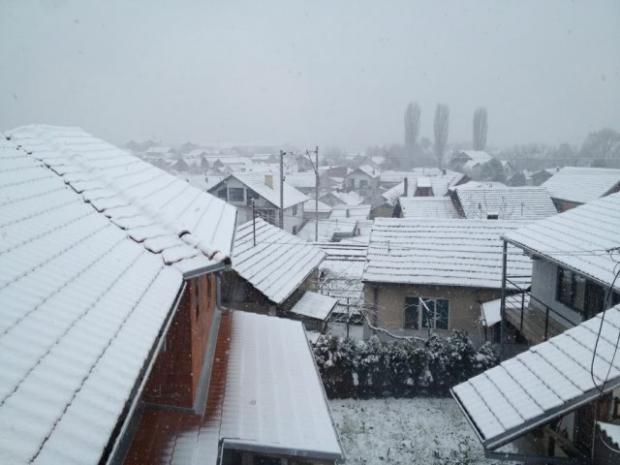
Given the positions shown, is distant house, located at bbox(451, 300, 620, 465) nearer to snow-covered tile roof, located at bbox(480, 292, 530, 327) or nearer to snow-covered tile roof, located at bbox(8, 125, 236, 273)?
snow-covered tile roof, located at bbox(480, 292, 530, 327)

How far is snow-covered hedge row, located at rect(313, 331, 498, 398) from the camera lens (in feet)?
40.3

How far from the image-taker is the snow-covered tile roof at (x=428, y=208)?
3266 centimetres

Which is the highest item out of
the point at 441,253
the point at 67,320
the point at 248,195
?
the point at 67,320

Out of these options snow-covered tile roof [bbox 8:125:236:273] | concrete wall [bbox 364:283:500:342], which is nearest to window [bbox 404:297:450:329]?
concrete wall [bbox 364:283:500:342]

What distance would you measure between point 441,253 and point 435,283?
1891 mm

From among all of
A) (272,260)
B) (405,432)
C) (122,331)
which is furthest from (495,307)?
(122,331)

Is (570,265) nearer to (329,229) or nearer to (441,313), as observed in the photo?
(441,313)

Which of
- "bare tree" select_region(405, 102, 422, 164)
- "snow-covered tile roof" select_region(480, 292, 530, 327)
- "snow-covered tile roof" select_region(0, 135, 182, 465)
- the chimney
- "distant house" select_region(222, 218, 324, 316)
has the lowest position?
"snow-covered tile roof" select_region(480, 292, 530, 327)

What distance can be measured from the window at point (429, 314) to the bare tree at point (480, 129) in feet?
359

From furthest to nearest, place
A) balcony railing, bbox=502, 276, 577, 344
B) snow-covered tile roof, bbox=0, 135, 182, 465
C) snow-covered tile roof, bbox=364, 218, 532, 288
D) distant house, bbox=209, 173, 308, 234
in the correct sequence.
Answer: distant house, bbox=209, 173, 308, 234 < snow-covered tile roof, bbox=364, 218, 532, 288 < balcony railing, bbox=502, 276, 577, 344 < snow-covered tile roof, bbox=0, 135, 182, 465

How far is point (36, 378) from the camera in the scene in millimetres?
2912

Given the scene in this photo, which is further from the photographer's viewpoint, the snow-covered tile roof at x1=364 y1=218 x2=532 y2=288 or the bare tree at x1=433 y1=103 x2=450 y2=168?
the bare tree at x1=433 y1=103 x2=450 y2=168

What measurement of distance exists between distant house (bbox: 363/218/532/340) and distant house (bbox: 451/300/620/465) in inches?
272

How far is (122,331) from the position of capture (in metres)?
4.00
